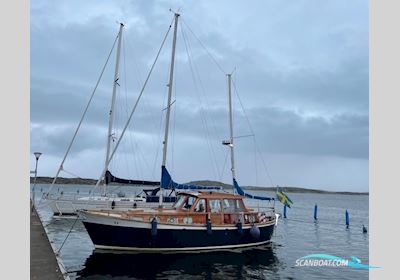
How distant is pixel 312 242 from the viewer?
2884 centimetres

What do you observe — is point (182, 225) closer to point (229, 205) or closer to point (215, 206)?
point (215, 206)

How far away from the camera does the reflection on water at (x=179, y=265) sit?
52.9 ft

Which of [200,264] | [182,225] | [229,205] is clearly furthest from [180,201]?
[200,264]

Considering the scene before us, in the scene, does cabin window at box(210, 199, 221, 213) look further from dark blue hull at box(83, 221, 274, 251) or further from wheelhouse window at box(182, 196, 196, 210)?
dark blue hull at box(83, 221, 274, 251)

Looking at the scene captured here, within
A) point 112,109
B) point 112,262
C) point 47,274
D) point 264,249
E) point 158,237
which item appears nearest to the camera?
point 47,274

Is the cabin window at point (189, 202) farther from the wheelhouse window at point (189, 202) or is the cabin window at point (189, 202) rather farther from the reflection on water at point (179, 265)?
the reflection on water at point (179, 265)

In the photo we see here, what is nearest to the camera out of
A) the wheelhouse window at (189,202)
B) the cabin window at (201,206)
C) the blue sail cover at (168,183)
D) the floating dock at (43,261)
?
the floating dock at (43,261)

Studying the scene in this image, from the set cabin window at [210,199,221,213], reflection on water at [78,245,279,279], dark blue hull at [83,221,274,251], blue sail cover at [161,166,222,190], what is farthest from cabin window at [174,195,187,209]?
reflection on water at [78,245,279,279]

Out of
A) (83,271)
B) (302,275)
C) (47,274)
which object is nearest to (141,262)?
(83,271)

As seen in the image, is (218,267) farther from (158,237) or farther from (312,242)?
(312,242)

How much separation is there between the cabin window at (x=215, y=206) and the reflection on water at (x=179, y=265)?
2.32 metres

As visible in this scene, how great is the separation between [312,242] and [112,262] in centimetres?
1739

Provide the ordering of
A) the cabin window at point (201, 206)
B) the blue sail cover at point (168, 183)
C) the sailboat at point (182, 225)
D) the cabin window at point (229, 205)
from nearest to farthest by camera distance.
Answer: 1. the sailboat at point (182, 225)
2. the cabin window at point (201, 206)
3. the cabin window at point (229, 205)
4. the blue sail cover at point (168, 183)

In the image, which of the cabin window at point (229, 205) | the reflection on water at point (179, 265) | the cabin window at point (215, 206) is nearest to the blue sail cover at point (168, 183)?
the cabin window at point (229, 205)
